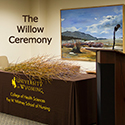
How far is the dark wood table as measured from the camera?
2.69 meters

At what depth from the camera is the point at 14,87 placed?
10.9 feet

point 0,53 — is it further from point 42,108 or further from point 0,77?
point 42,108

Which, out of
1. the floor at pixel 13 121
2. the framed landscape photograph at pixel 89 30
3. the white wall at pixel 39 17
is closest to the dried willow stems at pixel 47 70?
the floor at pixel 13 121

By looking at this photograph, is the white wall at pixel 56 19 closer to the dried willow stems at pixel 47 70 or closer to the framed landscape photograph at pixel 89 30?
the framed landscape photograph at pixel 89 30

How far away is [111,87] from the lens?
A: 2137 mm

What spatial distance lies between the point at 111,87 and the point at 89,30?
471 centimetres

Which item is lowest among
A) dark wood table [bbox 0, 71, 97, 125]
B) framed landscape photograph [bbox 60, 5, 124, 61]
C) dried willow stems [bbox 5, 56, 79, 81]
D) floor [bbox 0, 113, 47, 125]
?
floor [bbox 0, 113, 47, 125]

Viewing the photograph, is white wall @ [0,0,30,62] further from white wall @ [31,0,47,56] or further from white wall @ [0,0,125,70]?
white wall @ [31,0,47,56]

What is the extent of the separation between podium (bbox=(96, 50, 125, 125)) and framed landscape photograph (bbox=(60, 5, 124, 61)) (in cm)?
384

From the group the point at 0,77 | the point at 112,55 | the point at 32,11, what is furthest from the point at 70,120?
the point at 32,11

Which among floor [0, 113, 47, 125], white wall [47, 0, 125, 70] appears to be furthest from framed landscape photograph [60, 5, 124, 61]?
floor [0, 113, 47, 125]

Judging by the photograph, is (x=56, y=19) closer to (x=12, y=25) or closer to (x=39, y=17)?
(x=39, y=17)

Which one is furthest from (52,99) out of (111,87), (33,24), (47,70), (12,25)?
(33,24)

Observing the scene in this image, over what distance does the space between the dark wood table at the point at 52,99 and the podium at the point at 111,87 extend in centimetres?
53
